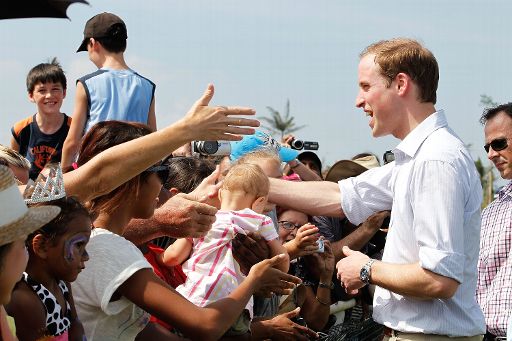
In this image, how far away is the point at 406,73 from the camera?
188 inches

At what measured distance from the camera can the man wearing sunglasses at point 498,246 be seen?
6230mm

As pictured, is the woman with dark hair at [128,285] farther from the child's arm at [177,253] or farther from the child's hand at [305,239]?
the child's hand at [305,239]

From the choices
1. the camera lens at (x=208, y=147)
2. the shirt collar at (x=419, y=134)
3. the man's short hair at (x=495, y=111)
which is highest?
the shirt collar at (x=419, y=134)

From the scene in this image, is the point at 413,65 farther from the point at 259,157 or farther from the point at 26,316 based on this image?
the point at 26,316

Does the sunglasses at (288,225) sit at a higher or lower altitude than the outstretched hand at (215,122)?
lower

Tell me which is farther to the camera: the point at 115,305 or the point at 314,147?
the point at 314,147

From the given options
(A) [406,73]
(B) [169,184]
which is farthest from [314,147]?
(A) [406,73]

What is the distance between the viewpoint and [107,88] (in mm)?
6953

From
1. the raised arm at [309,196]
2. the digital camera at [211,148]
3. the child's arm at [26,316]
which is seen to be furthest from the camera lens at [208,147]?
the child's arm at [26,316]

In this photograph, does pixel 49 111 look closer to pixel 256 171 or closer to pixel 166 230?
pixel 256 171

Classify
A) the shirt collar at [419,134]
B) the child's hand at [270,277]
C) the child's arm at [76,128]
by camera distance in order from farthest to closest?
the child's arm at [76,128], the shirt collar at [419,134], the child's hand at [270,277]

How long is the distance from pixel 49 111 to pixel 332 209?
324cm

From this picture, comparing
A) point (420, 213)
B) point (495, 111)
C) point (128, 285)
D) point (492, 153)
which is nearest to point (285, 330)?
point (420, 213)

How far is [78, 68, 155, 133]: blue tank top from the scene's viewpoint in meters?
6.95
